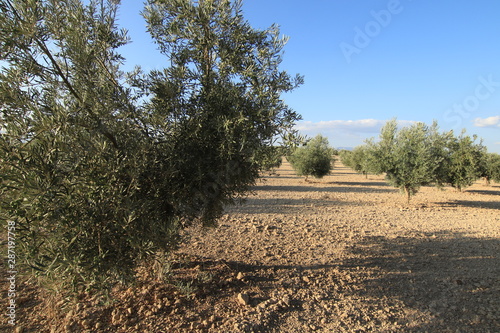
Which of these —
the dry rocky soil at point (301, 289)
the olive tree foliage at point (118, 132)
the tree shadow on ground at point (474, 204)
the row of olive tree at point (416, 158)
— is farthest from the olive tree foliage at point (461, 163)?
the olive tree foliage at point (118, 132)

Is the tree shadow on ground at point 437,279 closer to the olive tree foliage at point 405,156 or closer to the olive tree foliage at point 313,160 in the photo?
the olive tree foliage at point 405,156

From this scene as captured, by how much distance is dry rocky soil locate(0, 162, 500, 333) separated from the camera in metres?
4.19

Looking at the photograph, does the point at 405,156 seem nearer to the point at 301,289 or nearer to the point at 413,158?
the point at 413,158

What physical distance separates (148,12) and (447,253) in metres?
10.00

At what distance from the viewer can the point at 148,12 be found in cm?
454

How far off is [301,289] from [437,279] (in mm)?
3380

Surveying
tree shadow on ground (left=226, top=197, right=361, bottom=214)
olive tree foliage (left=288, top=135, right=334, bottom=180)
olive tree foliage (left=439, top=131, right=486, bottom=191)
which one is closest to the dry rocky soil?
tree shadow on ground (left=226, top=197, right=361, bottom=214)

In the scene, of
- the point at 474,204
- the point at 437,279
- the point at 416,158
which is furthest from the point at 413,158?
the point at 437,279

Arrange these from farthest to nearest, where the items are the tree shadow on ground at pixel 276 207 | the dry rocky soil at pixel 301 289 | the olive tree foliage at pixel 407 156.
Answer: the olive tree foliage at pixel 407 156, the tree shadow on ground at pixel 276 207, the dry rocky soil at pixel 301 289

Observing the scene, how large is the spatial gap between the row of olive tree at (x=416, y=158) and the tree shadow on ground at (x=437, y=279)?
25.5 feet

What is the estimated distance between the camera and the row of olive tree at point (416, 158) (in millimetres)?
16188

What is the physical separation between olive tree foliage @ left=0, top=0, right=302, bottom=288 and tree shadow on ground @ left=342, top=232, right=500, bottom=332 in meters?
3.92

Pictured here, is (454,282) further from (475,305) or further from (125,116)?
(125,116)

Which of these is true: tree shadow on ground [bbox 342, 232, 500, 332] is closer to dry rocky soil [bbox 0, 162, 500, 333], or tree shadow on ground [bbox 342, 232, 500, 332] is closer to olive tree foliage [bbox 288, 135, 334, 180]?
dry rocky soil [bbox 0, 162, 500, 333]
